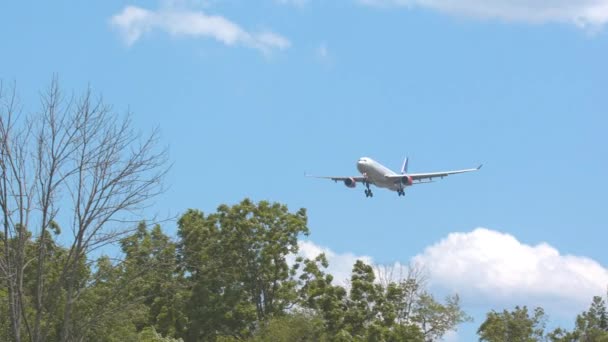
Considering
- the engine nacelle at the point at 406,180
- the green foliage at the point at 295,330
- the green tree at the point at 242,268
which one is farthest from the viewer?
the engine nacelle at the point at 406,180

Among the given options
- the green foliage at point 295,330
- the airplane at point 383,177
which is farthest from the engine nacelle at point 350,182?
the green foliage at point 295,330

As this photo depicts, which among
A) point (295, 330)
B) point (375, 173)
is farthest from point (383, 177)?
point (295, 330)

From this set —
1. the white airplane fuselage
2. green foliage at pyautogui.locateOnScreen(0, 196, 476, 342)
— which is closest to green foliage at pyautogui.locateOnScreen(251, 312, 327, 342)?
green foliage at pyautogui.locateOnScreen(0, 196, 476, 342)

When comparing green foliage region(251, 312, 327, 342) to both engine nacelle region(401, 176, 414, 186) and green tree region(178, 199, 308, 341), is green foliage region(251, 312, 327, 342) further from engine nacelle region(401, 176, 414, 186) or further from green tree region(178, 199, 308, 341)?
engine nacelle region(401, 176, 414, 186)

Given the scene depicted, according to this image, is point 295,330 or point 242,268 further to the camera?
point 242,268

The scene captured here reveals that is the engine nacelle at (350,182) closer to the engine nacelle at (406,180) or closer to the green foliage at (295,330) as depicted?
the engine nacelle at (406,180)

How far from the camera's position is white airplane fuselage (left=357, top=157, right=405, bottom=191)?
89.3 m

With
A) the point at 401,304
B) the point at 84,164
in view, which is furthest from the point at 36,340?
the point at 401,304

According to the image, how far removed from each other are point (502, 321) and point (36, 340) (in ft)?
257

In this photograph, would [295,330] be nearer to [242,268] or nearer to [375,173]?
[242,268]

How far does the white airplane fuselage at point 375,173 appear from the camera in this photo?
89312 millimetres

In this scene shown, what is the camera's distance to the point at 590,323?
101 metres

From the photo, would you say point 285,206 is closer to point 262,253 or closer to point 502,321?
point 262,253

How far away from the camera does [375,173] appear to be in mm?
89438
